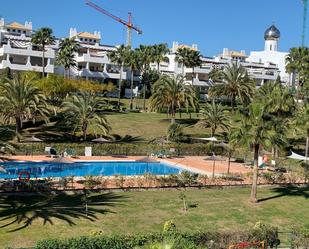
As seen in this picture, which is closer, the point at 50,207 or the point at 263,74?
the point at 50,207

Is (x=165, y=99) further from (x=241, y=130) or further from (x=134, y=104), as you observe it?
(x=241, y=130)

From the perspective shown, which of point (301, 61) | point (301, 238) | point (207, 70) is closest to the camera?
point (301, 238)

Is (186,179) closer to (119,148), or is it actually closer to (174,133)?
(119,148)

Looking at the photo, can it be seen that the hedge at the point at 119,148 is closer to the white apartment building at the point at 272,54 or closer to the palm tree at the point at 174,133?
the palm tree at the point at 174,133

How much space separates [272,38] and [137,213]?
12994 centimetres

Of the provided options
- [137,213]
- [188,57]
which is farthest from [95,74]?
[137,213]

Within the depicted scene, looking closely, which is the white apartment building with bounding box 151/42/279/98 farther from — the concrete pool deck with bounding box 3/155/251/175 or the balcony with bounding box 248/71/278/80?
the concrete pool deck with bounding box 3/155/251/175

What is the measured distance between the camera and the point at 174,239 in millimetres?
15516

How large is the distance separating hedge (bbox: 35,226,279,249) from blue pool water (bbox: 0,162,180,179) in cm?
1688

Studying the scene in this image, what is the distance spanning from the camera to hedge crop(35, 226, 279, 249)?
1661 centimetres

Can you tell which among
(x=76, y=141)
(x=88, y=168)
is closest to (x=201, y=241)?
(x=88, y=168)

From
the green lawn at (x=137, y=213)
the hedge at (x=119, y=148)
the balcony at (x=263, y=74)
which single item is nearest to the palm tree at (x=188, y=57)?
A: the balcony at (x=263, y=74)

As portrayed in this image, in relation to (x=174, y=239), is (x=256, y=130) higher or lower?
higher

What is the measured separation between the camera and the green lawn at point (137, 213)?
73.8ft
